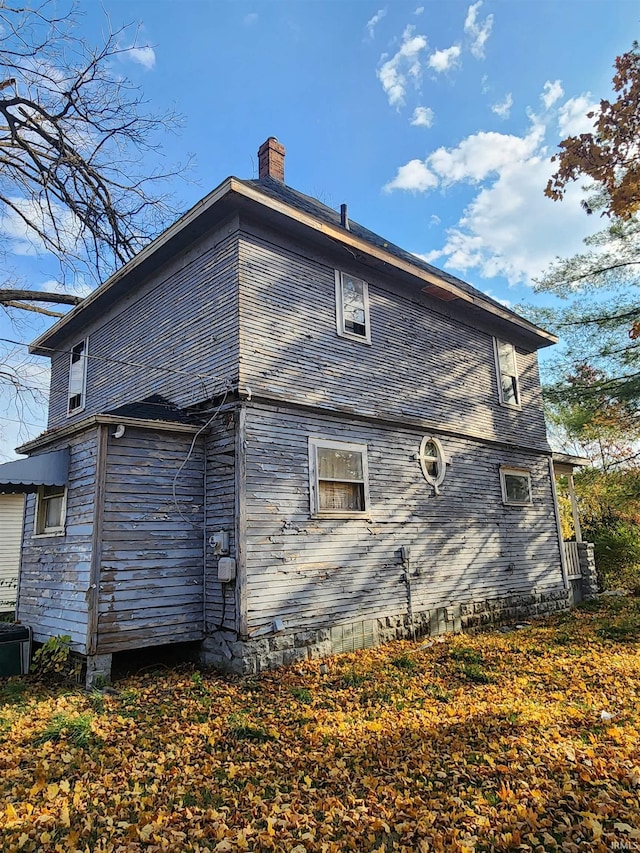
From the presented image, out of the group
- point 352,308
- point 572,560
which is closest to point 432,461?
point 352,308

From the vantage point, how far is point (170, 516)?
7652 mm

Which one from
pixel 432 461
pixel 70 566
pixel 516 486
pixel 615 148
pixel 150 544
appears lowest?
pixel 70 566

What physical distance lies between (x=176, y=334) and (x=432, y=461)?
5.43 metres

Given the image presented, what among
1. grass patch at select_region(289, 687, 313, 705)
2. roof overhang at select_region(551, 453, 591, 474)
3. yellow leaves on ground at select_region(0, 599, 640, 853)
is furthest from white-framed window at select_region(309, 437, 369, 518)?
roof overhang at select_region(551, 453, 591, 474)

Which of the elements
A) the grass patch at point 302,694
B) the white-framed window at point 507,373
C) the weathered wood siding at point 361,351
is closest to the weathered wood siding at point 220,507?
the weathered wood siding at point 361,351

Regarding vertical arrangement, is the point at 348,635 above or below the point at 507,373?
below

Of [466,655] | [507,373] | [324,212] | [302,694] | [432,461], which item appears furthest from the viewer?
[507,373]

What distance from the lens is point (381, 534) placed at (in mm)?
9242

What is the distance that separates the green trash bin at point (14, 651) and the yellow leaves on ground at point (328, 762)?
2.17ft

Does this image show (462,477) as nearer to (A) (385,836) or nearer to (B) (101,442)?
(B) (101,442)

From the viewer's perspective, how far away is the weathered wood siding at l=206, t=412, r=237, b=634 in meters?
7.34

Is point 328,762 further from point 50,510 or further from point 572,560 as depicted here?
point 572,560

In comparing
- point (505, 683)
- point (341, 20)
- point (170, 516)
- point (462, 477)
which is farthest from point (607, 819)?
point (341, 20)

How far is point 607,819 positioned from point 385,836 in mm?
1501
